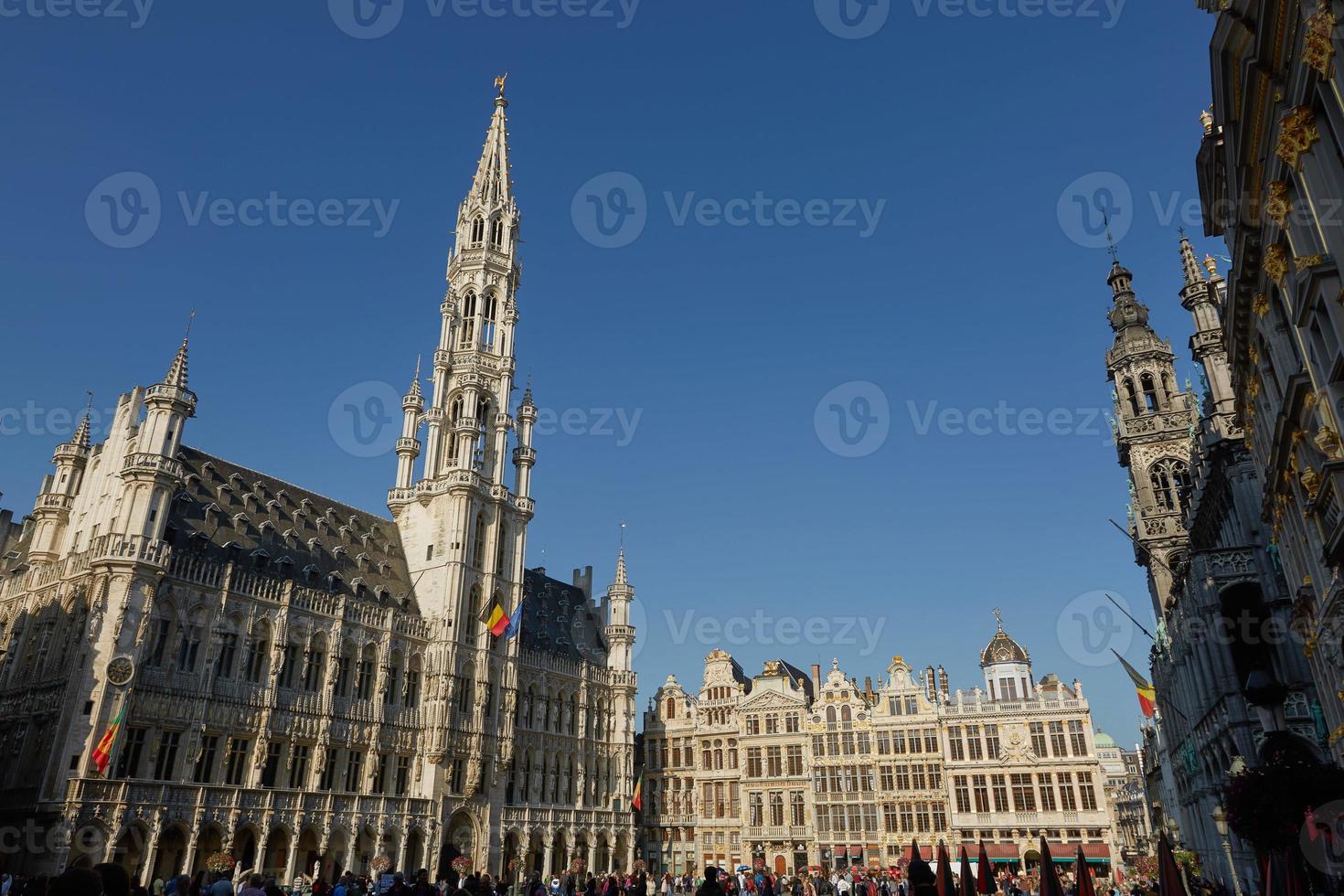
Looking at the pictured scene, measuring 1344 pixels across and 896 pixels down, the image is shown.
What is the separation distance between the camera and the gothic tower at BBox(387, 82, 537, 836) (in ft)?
165

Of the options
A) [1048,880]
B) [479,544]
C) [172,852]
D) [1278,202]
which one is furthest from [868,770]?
[1278,202]

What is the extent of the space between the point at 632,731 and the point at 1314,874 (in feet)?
159

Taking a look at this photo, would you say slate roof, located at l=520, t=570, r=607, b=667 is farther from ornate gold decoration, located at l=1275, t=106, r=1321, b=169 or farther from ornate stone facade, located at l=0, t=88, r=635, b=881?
ornate gold decoration, located at l=1275, t=106, r=1321, b=169

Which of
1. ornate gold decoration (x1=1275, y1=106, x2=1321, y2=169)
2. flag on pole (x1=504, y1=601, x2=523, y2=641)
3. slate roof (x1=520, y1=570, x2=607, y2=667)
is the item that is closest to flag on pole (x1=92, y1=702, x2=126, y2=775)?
flag on pole (x1=504, y1=601, x2=523, y2=641)

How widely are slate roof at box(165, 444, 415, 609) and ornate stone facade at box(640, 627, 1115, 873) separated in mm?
29649

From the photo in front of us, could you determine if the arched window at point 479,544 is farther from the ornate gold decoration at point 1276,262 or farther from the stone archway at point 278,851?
the ornate gold decoration at point 1276,262

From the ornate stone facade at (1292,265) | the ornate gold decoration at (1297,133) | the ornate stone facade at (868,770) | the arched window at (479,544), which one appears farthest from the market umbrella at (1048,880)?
the ornate stone facade at (868,770)

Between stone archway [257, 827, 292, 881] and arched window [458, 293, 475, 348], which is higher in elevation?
arched window [458, 293, 475, 348]

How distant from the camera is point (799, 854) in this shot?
63375 mm

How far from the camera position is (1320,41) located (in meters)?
12.3

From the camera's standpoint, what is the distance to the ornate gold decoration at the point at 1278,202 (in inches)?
607

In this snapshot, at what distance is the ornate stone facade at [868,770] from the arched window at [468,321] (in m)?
32.3

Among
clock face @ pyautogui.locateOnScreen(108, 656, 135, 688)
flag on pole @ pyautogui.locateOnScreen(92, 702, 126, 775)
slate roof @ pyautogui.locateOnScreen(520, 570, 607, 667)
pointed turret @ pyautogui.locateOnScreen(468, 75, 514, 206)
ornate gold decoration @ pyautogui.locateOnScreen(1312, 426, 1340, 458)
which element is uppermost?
pointed turret @ pyautogui.locateOnScreen(468, 75, 514, 206)

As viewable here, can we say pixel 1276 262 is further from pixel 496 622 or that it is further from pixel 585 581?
pixel 585 581
